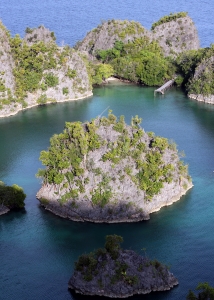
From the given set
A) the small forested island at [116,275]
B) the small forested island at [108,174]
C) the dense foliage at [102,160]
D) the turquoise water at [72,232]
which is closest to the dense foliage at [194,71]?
the turquoise water at [72,232]

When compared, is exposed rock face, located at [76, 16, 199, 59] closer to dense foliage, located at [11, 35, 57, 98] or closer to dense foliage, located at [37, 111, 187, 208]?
dense foliage, located at [11, 35, 57, 98]

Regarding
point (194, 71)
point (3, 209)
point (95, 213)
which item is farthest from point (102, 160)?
point (194, 71)

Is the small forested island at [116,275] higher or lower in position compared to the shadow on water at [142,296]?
higher

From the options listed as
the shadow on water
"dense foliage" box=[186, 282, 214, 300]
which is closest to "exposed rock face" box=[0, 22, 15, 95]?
the shadow on water

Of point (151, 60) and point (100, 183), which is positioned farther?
point (151, 60)

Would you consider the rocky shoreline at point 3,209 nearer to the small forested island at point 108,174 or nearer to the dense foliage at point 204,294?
the small forested island at point 108,174

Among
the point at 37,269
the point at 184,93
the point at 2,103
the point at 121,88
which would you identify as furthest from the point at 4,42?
the point at 37,269

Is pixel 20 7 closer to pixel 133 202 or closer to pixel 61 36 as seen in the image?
pixel 61 36
